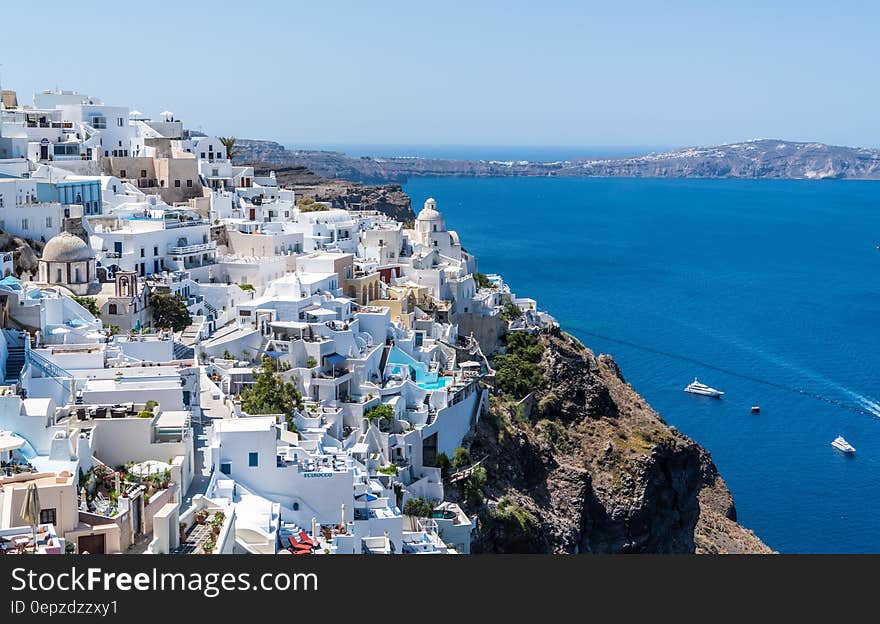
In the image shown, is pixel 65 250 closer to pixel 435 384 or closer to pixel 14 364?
pixel 14 364

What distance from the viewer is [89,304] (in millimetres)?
30828

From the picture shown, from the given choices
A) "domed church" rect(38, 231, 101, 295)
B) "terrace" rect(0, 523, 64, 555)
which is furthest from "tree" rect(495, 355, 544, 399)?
"terrace" rect(0, 523, 64, 555)

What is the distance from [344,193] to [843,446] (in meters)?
36.0

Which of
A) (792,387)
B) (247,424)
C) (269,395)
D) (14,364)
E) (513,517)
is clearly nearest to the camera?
(247,424)

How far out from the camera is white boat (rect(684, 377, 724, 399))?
58.5 meters

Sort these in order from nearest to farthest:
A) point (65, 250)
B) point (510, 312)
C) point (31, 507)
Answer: point (31, 507), point (65, 250), point (510, 312)

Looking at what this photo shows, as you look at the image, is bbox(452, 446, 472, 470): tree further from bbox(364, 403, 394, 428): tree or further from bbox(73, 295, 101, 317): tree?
bbox(73, 295, 101, 317): tree

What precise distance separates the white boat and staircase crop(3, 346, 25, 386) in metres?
40.3

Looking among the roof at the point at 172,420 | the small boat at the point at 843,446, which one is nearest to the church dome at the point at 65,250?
the roof at the point at 172,420

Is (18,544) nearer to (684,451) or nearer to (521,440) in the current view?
(521,440)

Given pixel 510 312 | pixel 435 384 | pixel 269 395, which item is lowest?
pixel 435 384

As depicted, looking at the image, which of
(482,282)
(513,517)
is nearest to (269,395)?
(513,517)

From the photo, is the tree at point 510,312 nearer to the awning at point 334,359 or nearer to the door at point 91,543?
the awning at point 334,359

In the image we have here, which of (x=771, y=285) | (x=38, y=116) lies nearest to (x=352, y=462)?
(x=38, y=116)
